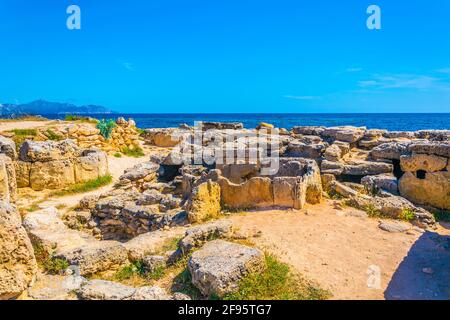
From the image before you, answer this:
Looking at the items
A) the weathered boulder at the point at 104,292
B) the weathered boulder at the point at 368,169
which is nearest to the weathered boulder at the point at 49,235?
the weathered boulder at the point at 104,292

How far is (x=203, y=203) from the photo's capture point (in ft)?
26.8

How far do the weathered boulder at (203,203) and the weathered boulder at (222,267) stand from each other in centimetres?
243

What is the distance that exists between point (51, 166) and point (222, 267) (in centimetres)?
948

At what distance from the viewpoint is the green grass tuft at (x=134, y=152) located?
18586 millimetres

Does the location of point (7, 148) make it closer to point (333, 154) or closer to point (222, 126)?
point (333, 154)

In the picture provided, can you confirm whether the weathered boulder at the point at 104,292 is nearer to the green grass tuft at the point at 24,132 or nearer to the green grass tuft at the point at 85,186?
the green grass tuft at the point at 85,186

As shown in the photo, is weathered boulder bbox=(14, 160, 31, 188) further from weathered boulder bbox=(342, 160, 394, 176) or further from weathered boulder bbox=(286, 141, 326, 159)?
weathered boulder bbox=(342, 160, 394, 176)

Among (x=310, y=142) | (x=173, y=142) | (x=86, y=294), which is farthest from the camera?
(x=173, y=142)

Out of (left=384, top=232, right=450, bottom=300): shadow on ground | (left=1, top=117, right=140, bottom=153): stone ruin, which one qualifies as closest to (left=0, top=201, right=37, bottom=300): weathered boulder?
(left=384, top=232, right=450, bottom=300): shadow on ground

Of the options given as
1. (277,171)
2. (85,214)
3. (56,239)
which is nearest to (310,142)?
(277,171)
